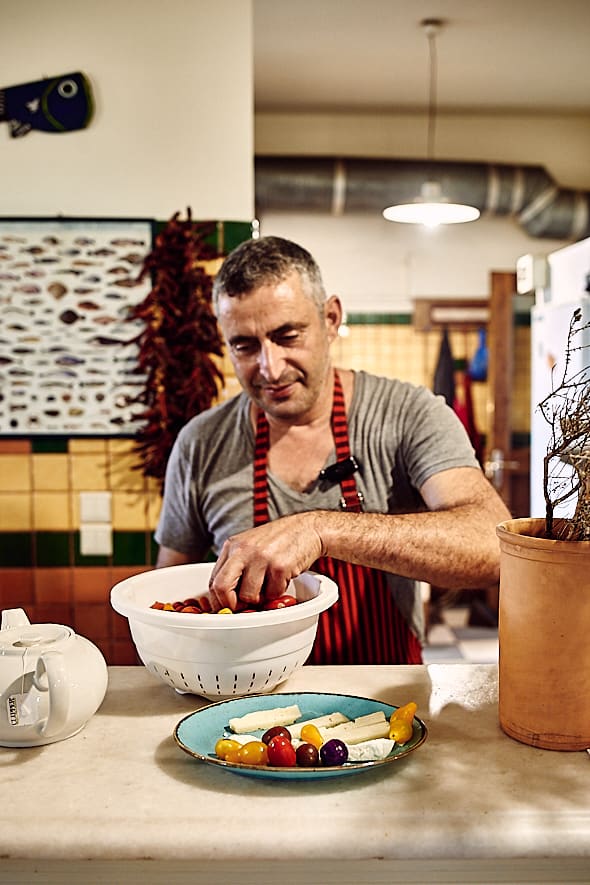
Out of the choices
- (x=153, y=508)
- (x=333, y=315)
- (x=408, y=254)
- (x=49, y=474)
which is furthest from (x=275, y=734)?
(x=408, y=254)

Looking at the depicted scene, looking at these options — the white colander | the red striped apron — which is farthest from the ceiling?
the white colander

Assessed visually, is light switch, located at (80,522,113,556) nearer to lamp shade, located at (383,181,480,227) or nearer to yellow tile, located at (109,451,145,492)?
yellow tile, located at (109,451,145,492)

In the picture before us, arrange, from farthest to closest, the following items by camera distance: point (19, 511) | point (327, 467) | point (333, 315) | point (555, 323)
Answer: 1. point (555, 323)
2. point (19, 511)
3. point (333, 315)
4. point (327, 467)

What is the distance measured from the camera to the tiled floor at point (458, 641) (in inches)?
217

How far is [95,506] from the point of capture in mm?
3068

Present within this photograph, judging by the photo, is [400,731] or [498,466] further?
[498,466]

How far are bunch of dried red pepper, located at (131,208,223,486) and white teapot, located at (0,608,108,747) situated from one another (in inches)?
69.8

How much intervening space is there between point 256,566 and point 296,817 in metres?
0.51

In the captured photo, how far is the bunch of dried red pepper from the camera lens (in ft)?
9.82

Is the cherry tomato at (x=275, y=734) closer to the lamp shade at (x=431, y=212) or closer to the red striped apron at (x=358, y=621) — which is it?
the red striped apron at (x=358, y=621)

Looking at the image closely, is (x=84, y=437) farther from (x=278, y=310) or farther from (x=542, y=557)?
(x=542, y=557)

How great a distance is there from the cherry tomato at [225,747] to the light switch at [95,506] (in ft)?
6.56

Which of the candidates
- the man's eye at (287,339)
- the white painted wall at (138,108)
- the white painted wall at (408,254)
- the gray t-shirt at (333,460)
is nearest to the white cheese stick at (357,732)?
the gray t-shirt at (333,460)

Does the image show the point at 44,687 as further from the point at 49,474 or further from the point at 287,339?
the point at 49,474
